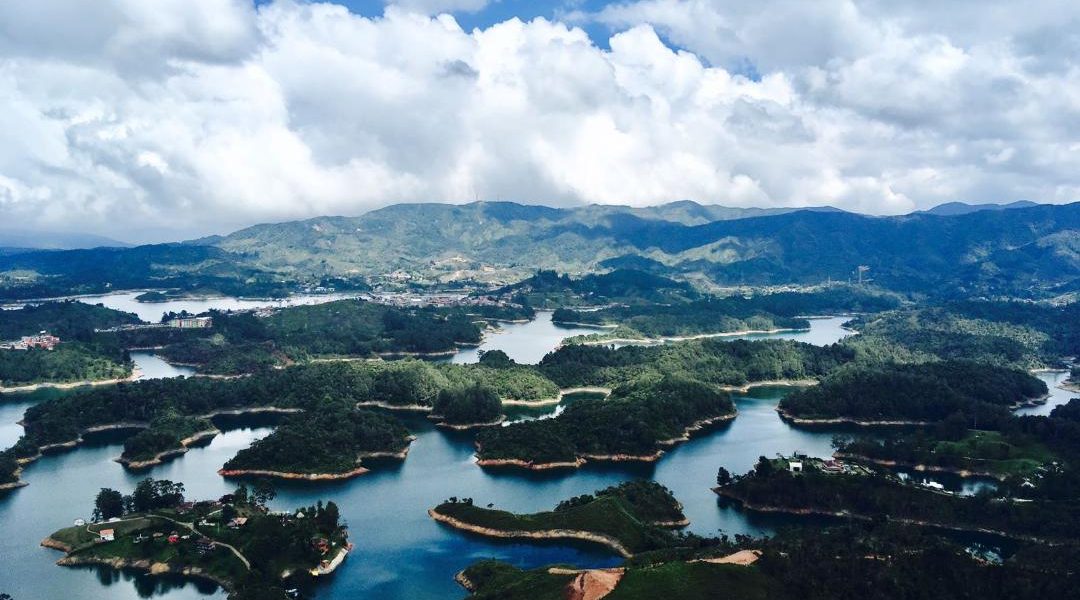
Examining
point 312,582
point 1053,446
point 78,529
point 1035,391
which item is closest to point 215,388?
point 78,529

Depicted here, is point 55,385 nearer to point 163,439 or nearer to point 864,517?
point 163,439

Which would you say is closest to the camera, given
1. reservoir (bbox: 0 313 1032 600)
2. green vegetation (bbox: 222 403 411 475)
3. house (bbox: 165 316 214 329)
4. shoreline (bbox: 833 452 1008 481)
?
reservoir (bbox: 0 313 1032 600)

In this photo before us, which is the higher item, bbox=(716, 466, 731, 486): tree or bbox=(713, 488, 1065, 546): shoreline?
bbox=(716, 466, 731, 486): tree

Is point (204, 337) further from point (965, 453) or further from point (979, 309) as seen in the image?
point (979, 309)

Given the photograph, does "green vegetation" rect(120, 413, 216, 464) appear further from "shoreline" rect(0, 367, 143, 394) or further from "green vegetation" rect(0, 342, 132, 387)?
"green vegetation" rect(0, 342, 132, 387)

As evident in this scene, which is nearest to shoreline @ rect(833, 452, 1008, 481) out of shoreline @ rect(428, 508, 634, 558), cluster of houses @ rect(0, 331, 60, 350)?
shoreline @ rect(428, 508, 634, 558)

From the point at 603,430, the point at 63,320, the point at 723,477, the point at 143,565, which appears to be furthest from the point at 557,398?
the point at 63,320

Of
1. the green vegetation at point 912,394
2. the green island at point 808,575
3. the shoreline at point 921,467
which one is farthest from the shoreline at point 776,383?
the green island at point 808,575
